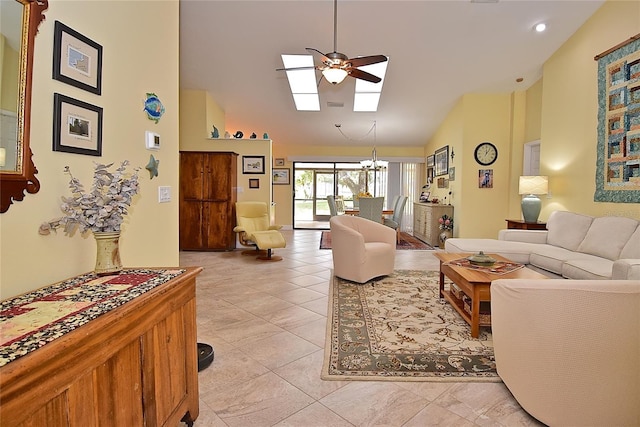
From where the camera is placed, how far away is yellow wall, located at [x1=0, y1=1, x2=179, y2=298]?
1.25 metres

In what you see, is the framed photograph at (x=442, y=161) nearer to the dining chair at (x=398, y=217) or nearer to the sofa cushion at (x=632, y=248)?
the dining chair at (x=398, y=217)

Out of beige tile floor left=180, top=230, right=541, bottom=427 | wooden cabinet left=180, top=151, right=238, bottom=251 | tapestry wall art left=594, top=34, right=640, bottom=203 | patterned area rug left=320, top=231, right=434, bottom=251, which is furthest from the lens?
patterned area rug left=320, top=231, right=434, bottom=251

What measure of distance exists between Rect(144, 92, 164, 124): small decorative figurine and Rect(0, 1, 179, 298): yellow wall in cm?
4

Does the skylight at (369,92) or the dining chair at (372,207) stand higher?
the skylight at (369,92)

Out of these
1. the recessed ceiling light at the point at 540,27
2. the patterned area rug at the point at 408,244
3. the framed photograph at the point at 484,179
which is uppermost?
the recessed ceiling light at the point at 540,27

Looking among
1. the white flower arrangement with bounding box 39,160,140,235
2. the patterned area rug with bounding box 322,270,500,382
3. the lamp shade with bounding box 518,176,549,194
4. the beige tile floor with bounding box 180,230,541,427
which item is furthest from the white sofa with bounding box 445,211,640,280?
the white flower arrangement with bounding box 39,160,140,235

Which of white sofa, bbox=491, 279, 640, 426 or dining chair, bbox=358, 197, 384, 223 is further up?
dining chair, bbox=358, 197, 384, 223

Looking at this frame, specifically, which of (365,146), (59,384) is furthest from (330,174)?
(59,384)

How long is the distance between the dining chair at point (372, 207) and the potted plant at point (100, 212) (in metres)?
5.24

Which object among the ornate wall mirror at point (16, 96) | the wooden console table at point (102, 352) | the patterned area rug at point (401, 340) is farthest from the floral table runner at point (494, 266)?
the ornate wall mirror at point (16, 96)

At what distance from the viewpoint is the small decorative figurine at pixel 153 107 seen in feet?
6.60

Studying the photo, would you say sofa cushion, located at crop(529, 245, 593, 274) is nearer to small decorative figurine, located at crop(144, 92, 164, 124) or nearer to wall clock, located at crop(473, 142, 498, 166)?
wall clock, located at crop(473, 142, 498, 166)

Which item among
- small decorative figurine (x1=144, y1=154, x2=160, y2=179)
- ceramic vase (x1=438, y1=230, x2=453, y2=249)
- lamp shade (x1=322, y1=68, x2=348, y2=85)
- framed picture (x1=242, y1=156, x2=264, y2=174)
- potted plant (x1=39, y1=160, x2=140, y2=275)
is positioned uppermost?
lamp shade (x1=322, y1=68, x2=348, y2=85)

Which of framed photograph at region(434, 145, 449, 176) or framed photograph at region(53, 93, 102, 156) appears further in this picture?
framed photograph at region(434, 145, 449, 176)
